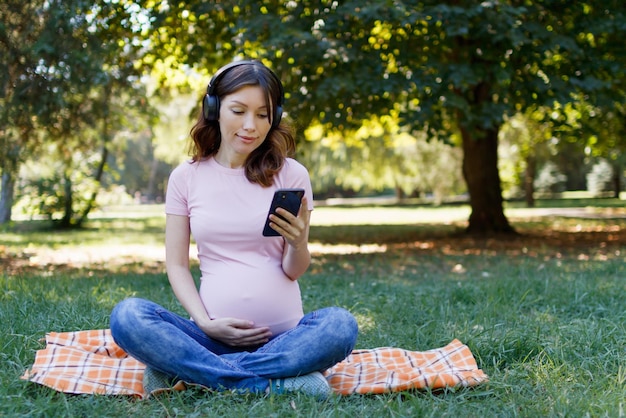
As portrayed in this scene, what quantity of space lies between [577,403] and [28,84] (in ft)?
22.6

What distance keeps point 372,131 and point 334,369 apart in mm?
13028

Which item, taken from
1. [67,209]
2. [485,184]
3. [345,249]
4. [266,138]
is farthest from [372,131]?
[266,138]

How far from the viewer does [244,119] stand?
287 cm

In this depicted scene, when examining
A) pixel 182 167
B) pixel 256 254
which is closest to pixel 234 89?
pixel 182 167

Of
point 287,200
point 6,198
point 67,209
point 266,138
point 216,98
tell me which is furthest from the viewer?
point 67,209

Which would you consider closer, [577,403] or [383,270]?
[577,403]

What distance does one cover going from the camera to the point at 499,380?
300 cm

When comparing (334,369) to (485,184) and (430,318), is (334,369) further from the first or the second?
(485,184)

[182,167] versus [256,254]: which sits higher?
[182,167]

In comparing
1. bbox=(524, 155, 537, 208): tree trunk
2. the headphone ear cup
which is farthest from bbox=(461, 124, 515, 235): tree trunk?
bbox=(524, 155, 537, 208): tree trunk

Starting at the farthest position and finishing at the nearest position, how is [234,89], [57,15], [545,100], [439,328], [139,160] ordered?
[139,160]
[545,100]
[57,15]
[439,328]
[234,89]

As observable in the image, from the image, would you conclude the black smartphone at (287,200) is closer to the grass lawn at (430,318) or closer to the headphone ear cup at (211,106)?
the headphone ear cup at (211,106)

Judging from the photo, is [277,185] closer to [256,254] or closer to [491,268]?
[256,254]

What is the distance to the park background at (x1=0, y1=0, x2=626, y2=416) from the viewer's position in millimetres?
3010
